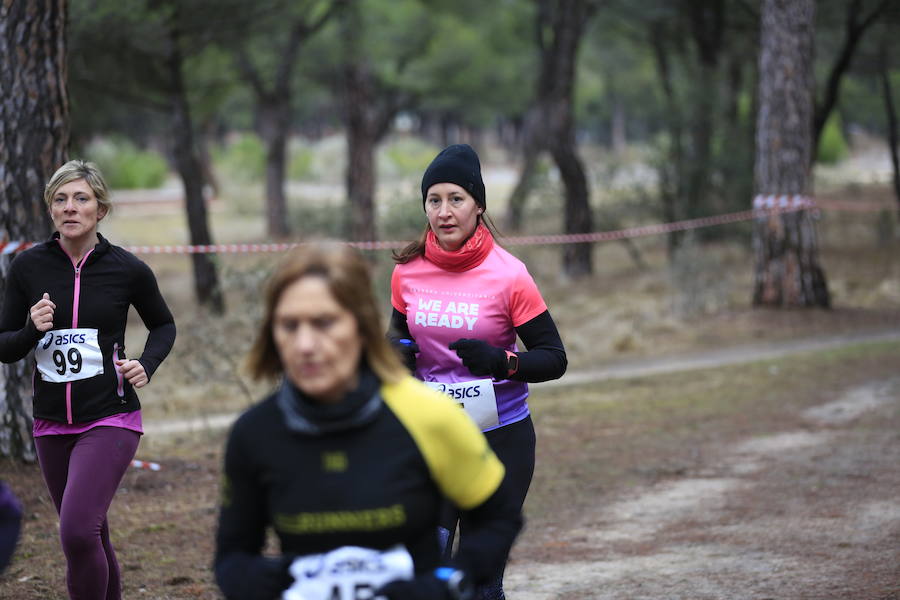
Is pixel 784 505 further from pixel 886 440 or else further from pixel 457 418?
pixel 457 418

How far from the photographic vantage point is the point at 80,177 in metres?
4.40

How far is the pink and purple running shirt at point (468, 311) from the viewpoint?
4.19m

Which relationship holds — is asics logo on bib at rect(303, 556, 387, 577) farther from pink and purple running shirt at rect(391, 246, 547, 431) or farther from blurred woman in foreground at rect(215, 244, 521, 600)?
pink and purple running shirt at rect(391, 246, 547, 431)

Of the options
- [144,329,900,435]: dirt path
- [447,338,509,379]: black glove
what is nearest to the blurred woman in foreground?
[447,338,509,379]: black glove

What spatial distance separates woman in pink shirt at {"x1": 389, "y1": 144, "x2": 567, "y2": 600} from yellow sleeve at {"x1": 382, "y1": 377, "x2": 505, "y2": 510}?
139cm

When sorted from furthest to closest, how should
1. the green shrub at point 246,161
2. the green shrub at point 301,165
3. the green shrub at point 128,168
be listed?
1. the green shrub at point 301,165
2. the green shrub at point 246,161
3. the green shrub at point 128,168

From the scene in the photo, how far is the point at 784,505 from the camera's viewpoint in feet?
24.0

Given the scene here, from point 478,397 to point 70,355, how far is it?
5.04 feet

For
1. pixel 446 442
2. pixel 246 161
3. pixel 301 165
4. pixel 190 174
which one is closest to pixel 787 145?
pixel 190 174

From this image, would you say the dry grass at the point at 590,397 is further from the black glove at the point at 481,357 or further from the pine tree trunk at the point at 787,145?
the black glove at the point at 481,357

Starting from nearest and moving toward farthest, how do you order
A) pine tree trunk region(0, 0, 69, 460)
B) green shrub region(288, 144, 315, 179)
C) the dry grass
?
the dry grass → pine tree trunk region(0, 0, 69, 460) → green shrub region(288, 144, 315, 179)

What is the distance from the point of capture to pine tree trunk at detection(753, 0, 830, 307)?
48.4 ft

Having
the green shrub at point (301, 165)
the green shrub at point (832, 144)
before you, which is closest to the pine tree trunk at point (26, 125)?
the green shrub at point (832, 144)

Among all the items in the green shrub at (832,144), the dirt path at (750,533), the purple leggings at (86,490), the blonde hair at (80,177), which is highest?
the green shrub at (832,144)
